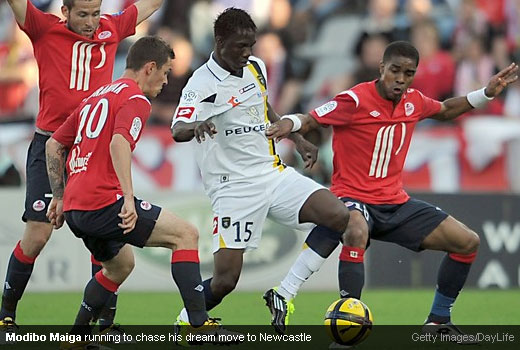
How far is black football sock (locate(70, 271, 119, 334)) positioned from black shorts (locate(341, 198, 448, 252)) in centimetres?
205

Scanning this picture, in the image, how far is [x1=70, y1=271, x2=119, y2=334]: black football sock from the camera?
7.72m

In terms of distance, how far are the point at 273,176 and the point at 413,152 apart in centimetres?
662

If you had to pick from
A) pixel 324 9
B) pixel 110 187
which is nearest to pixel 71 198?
pixel 110 187

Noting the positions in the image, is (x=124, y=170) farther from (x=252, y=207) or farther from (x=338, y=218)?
(x=338, y=218)

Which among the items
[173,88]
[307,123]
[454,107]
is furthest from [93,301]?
[173,88]

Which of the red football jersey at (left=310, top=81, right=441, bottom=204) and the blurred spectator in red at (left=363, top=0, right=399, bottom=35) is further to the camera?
the blurred spectator in red at (left=363, top=0, right=399, bottom=35)

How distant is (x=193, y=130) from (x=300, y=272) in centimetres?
144

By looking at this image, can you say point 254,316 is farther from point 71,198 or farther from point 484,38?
point 484,38

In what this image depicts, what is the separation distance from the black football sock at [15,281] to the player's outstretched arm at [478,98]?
3.46 metres

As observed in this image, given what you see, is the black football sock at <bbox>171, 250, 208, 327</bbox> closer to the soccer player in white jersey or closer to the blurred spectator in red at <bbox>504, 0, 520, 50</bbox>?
the soccer player in white jersey

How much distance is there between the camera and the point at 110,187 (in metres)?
7.44

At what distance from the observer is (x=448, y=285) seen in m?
8.80

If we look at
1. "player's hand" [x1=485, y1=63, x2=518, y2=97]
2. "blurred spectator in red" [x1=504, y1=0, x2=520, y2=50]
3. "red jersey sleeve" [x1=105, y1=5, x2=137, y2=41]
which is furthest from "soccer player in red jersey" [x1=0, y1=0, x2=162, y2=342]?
"blurred spectator in red" [x1=504, y1=0, x2=520, y2=50]

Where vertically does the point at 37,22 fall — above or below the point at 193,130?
above
